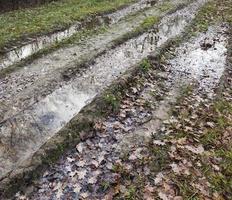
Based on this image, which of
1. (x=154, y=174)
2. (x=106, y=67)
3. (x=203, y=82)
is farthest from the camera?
(x=106, y=67)

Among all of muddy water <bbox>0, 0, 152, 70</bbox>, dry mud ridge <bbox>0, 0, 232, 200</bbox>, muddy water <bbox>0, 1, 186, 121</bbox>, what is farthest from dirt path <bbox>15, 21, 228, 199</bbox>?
muddy water <bbox>0, 0, 152, 70</bbox>

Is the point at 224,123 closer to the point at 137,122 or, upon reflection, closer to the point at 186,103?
the point at 186,103

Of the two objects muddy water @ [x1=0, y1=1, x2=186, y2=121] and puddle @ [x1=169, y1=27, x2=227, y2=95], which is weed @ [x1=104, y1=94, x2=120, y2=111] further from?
puddle @ [x1=169, y1=27, x2=227, y2=95]

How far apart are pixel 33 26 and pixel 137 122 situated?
7.44m

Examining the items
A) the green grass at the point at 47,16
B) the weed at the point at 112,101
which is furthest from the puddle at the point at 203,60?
the green grass at the point at 47,16

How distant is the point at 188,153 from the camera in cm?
662

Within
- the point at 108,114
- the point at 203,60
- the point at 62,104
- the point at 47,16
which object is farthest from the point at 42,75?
the point at 47,16

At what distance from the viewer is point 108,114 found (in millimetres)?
7828

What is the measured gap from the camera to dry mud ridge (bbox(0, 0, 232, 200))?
19.0 feet

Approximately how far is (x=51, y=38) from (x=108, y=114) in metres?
5.94

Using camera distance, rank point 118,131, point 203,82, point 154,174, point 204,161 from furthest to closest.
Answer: point 203,82
point 118,131
point 204,161
point 154,174

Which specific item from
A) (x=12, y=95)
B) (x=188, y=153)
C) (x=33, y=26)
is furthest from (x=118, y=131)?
(x=33, y=26)

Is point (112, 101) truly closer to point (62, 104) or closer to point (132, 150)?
point (62, 104)

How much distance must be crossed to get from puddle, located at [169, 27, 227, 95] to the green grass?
4.89m
